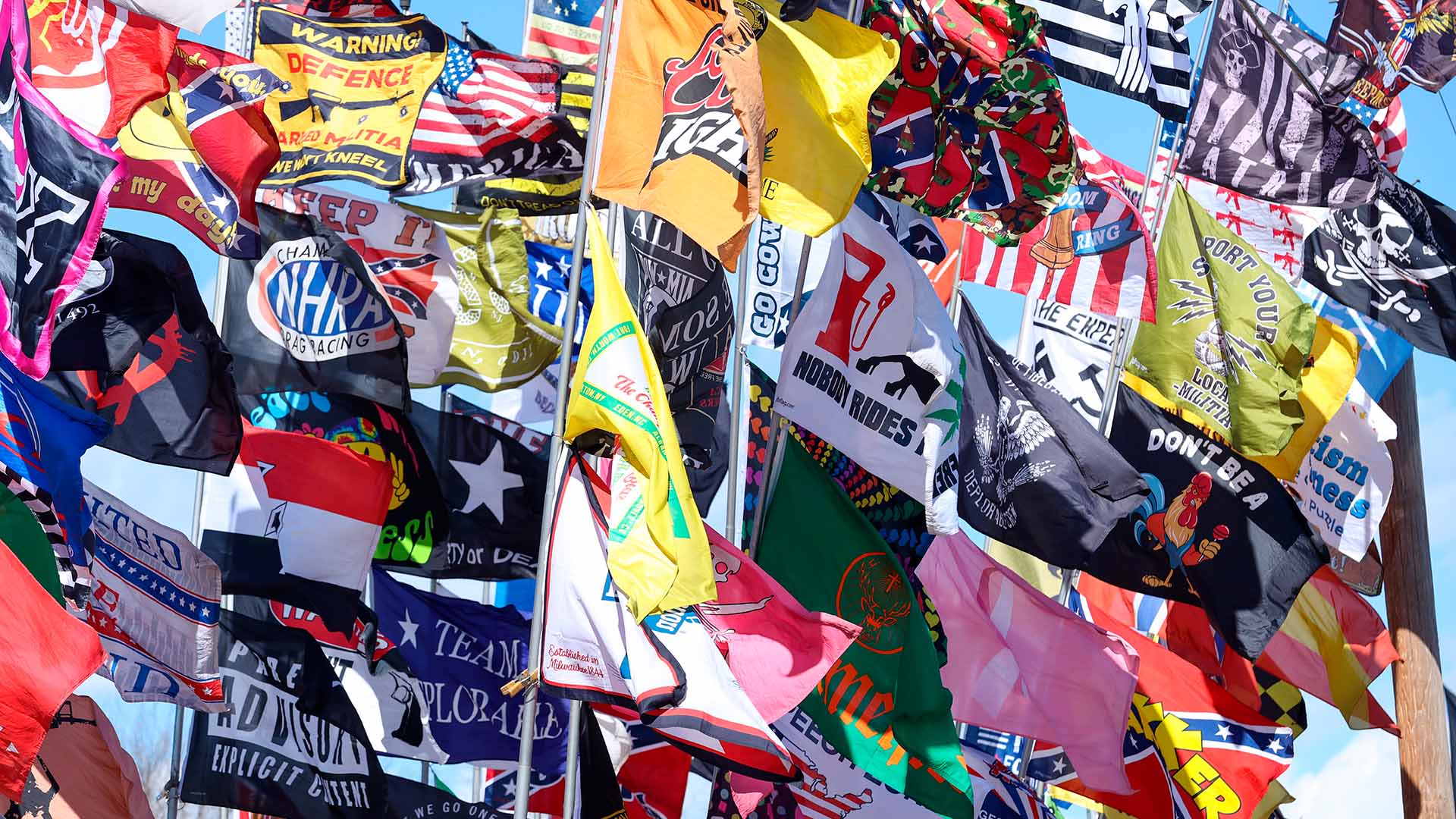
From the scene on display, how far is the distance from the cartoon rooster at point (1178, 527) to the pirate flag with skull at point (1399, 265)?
4548 mm

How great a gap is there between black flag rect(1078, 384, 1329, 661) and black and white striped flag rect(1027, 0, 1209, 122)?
311 cm

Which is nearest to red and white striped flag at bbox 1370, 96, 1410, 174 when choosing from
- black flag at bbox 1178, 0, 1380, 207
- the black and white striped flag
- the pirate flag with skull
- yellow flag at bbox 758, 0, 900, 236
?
the pirate flag with skull

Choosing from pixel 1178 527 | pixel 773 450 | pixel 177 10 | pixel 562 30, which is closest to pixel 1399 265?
pixel 1178 527

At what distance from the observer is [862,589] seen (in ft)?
47.9

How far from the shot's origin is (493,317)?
674 inches

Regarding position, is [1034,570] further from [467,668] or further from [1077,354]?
[467,668]

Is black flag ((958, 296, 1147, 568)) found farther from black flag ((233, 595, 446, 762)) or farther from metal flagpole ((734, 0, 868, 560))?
black flag ((233, 595, 446, 762))

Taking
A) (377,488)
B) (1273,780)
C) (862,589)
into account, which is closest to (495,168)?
(377,488)

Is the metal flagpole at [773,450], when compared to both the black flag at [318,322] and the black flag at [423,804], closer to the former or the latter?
the black flag at [318,322]

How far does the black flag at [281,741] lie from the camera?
13.9 meters

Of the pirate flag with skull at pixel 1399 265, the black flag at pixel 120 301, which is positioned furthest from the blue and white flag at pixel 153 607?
the pirate flag with skull at pixel 1399 265

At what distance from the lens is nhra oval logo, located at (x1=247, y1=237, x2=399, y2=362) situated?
47.6ft

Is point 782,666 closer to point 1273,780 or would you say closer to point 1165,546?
point 1165,546

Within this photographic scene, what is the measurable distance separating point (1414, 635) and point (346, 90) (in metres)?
11.8
